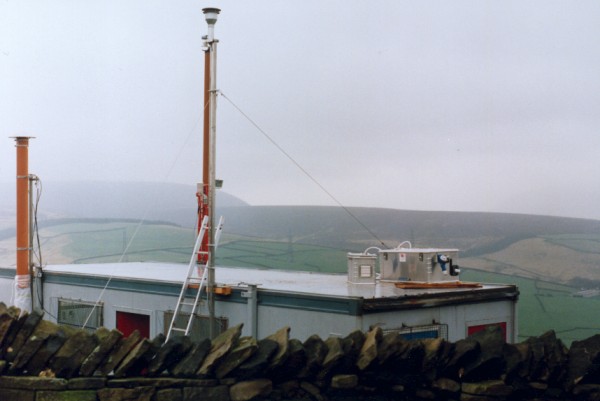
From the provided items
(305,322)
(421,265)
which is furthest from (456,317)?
(305,322)

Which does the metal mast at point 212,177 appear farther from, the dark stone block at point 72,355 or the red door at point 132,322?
the dark stone block at point 72,355

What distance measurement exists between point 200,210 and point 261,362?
7.19m

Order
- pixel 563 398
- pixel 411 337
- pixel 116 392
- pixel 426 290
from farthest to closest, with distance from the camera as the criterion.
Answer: pixel 426 290 → pixel 411 337 → pixel 563 398 → pixel 116 392

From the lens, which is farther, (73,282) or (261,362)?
(73,282)

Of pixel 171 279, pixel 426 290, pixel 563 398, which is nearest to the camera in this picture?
pixel 563 398

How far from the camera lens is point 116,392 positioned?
420 inches

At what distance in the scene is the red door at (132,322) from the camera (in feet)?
55.3

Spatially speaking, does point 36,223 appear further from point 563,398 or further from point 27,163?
point 563,398

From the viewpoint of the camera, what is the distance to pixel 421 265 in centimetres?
1545

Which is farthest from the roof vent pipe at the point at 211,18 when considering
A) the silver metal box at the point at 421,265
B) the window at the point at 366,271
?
the silver metal box at the point at 421,265

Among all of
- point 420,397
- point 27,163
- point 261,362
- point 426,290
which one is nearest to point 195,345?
point 261,362

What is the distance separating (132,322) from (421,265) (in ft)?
18.9

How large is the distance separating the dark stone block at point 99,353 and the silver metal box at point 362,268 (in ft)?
17.5

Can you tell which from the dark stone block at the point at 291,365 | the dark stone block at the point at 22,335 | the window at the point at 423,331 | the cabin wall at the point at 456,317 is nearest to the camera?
the dark stone block at the point at 22,335
